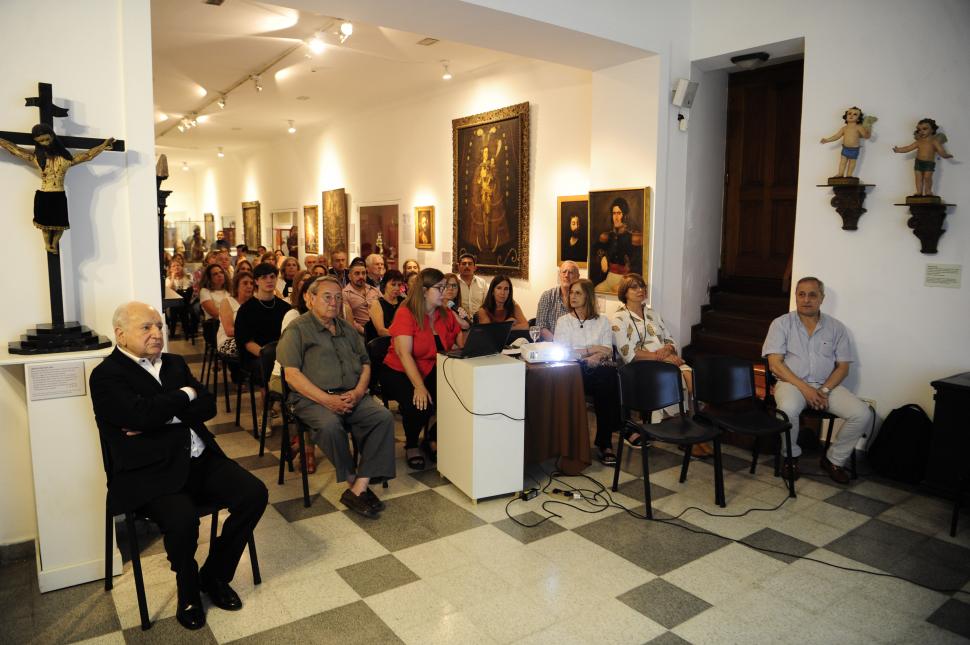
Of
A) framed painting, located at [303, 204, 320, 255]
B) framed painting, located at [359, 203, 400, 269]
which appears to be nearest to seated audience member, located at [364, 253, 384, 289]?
framed painting, located at [359, 203, 400, 269]

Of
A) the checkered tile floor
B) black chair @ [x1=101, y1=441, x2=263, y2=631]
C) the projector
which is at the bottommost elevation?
the checkered tile floor

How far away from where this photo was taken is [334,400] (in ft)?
13.0

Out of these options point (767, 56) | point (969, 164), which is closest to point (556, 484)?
point (969, 164)

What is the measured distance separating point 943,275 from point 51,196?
5391mm

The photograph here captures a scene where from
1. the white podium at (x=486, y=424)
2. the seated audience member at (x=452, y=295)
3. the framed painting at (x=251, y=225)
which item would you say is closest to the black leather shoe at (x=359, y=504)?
the white podium at (x=486, y=424)

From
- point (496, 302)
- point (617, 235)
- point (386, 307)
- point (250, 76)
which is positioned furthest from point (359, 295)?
point (250, 76)

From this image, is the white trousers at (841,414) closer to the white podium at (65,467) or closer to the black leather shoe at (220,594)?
the black leather shoe at (220,594)

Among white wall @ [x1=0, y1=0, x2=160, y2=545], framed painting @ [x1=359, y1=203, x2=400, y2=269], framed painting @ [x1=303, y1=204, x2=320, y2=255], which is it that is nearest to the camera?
white wall @ [x1=0, y1=0, x2=160, y2=545]

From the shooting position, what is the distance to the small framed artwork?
9070 millimetres

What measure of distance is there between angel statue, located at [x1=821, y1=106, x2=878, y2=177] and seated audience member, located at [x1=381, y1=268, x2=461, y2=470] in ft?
10.2

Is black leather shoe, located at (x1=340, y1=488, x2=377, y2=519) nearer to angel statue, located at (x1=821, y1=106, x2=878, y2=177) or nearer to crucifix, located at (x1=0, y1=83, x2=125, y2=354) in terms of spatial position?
crucifix, located at (x1=0, y1=83, x2=125, y2=354)

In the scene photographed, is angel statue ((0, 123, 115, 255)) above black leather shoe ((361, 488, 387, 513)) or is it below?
above

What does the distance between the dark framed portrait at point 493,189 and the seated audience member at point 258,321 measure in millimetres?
3056

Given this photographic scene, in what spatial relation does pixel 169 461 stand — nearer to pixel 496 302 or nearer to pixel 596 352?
pixel 596 352
